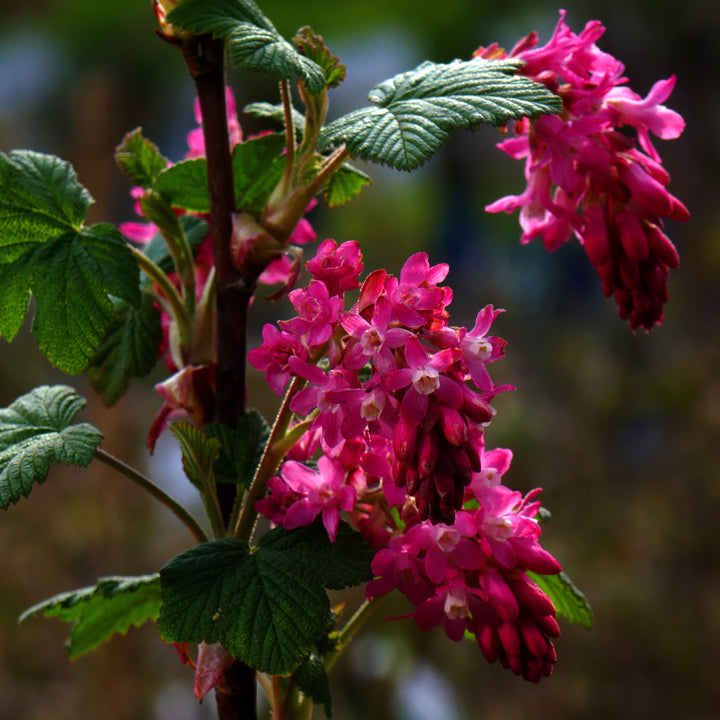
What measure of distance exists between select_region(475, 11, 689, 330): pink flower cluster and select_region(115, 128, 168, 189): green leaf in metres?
0.23

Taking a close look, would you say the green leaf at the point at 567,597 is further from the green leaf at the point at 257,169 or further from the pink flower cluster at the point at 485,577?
the green leaf at the point at 257,169

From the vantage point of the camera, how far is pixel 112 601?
60 centimetres

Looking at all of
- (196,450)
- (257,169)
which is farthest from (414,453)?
(257,169)

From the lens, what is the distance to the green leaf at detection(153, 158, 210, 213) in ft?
1.71

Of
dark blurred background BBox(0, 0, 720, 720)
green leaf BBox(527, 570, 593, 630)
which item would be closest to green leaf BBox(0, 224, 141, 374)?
green leaf BBox(527, 570, 593, 630)

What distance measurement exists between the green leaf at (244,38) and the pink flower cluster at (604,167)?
0.13 meters

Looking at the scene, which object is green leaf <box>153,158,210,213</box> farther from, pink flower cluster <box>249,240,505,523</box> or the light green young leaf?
pink flower cluster <box>249,240,505,523</box>

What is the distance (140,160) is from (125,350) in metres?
0.13

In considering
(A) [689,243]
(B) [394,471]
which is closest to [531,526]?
(B) [394,471]

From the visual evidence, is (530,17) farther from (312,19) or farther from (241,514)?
(241,514)

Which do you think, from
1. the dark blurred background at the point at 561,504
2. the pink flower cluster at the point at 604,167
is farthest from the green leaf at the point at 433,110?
the dark blurred background at the point at 561,504

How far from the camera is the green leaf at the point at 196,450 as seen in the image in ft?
1.50

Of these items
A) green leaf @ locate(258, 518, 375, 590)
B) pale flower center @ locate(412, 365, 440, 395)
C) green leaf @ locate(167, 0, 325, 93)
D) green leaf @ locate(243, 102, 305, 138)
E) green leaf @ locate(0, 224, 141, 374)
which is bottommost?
green leaf @ locate(258, 518, 375, 590)

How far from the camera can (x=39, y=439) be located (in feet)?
1.52
